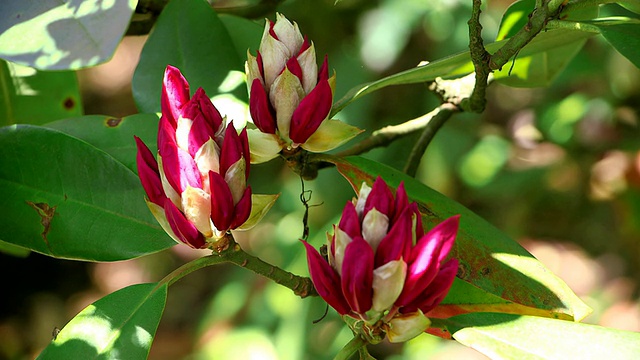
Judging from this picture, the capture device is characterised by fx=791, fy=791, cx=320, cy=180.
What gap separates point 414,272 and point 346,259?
0.06m

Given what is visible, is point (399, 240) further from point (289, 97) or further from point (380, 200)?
point (289, 97)

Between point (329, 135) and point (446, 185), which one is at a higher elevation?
point (329, 135)

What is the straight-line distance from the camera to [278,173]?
2.22 m

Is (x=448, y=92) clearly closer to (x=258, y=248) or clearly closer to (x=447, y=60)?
(x=447, y=60)

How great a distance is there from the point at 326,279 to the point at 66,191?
1.29 ft

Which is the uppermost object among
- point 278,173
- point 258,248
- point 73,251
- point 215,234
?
point 215,234

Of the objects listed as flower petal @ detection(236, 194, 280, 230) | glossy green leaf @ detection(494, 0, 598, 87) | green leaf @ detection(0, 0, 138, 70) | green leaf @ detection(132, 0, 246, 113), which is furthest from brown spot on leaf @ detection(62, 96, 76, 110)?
glossy green leaf @ detection(494, 0, 598, 87)

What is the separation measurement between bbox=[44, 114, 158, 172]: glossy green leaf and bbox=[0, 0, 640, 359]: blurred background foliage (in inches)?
21.5

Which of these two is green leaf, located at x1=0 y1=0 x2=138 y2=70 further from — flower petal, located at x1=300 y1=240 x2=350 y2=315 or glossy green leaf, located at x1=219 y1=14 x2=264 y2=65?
glossy green leaf, located at x1=219 y1=14 x2=264 y2=65

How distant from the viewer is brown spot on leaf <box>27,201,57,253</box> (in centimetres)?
91

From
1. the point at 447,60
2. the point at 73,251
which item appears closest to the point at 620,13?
the point at 447,60

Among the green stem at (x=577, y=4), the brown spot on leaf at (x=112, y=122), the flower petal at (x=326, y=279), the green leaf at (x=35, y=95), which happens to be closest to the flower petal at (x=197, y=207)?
the flower petal at (x=326, y=279)

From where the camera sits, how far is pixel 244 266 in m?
0.83

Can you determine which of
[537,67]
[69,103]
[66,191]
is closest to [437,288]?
[66,191]
